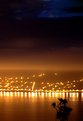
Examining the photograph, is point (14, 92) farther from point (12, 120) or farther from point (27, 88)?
point (12, 120)

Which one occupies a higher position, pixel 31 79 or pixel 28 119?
pixel 31 79

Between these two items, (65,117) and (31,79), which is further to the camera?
(31,79)

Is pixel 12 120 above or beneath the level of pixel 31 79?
beneath

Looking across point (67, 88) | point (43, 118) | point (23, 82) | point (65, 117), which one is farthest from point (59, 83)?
point (65, 117)

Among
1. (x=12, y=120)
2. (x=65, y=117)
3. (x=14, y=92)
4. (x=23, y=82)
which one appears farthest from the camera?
(x=23, y=82)

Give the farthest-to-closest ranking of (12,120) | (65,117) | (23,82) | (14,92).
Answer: (23,82), (14,92), (12,120), (65,117)

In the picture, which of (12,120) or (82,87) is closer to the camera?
(12,120)

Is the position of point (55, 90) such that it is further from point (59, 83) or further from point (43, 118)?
point (43, 118)

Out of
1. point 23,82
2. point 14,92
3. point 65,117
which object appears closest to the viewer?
point 65,117

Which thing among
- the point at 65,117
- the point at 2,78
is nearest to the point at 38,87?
the point at 2,78
